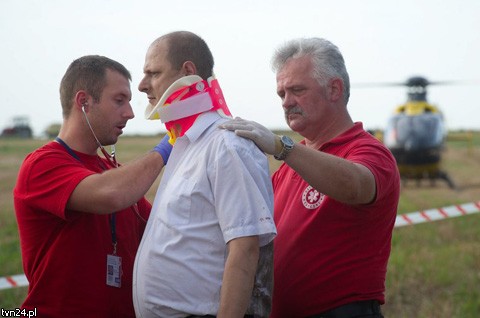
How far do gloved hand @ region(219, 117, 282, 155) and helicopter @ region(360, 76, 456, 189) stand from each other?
1756cm

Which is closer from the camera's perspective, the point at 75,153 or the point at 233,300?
the point at 233,300

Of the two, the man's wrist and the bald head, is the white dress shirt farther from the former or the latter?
the bald head

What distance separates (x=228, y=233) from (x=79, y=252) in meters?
0.85

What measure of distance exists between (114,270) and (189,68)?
3.19 ft

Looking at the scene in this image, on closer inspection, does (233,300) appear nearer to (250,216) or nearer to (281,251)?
(250,216)

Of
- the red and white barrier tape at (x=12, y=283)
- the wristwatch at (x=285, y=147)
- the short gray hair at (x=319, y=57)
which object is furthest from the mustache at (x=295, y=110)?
the red and white barrier tape at (x=12, y=283)

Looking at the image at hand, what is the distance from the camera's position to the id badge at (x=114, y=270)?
3.41m

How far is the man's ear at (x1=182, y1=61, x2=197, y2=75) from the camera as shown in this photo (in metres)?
3.05

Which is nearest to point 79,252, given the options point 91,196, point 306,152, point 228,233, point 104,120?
point 91,196

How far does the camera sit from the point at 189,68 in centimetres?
305

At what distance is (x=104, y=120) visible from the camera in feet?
11.5

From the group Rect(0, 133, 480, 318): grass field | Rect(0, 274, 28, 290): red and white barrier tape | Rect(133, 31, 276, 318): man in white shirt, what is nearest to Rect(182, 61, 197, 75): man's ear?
Rect(133, 31, 276, 318): man in white shirt

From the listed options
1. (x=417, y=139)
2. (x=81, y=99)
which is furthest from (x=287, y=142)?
(x=417, y=139)

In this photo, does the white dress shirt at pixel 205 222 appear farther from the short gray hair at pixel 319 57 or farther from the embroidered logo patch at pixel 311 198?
the short gray hair at pixel 319 57
